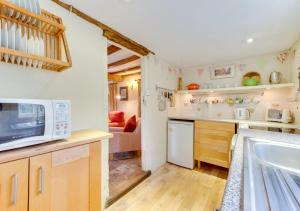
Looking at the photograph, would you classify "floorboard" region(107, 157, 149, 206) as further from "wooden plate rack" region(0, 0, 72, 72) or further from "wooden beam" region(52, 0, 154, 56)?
"wooden beam" region(52, 0, 154, 56)

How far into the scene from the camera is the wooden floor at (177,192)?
1.71 meters

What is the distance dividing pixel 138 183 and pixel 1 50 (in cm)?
211

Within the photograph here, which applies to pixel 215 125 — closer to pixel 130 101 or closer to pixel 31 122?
pixel 31 122

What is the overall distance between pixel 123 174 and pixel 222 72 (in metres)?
2.70

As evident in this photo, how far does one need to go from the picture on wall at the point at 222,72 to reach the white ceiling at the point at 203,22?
533 millimetres

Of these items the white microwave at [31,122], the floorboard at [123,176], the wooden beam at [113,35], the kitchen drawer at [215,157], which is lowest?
the floorboard at [123,176]

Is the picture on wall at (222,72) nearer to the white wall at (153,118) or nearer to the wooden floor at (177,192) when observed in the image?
the white wall at (153,118)

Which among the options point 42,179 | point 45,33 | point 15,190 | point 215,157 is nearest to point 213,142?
point 215,157

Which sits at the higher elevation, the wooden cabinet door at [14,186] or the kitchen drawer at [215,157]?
the wooden cabinet door at [14,186]

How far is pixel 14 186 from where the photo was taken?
753 mm

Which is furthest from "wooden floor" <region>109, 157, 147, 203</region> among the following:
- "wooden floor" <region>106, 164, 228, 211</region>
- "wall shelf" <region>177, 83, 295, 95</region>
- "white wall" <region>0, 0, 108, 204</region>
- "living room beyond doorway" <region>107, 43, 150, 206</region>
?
"wall shelf" <region>177, 83, 295, 95</region>

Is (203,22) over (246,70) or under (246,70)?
over

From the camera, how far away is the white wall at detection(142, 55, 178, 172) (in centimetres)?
241

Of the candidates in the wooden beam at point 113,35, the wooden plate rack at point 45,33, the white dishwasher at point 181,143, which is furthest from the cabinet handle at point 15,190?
the white dishwasher at point 181,143
